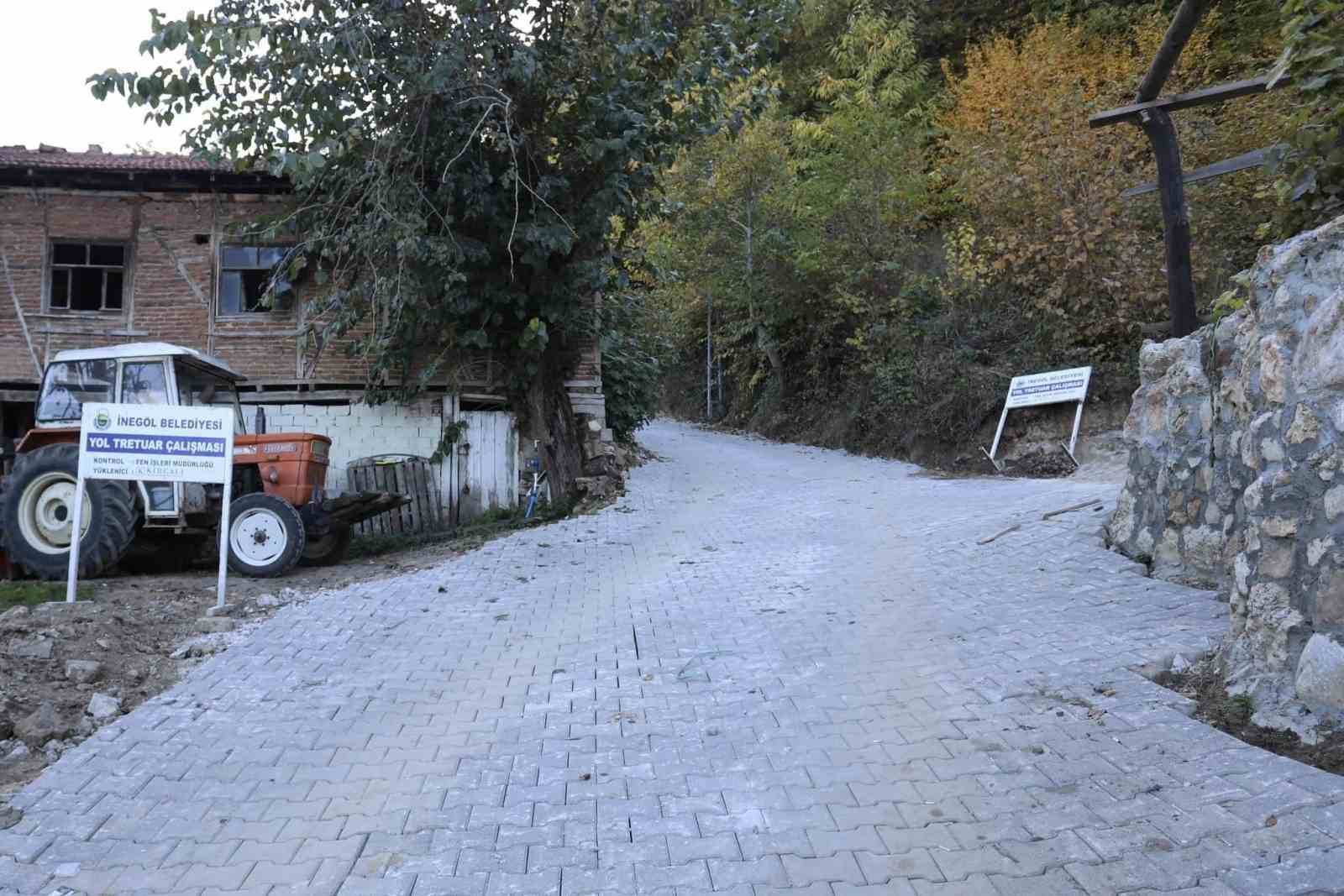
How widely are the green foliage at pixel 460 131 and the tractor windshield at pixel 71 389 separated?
2.62 m

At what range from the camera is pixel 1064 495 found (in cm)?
1143

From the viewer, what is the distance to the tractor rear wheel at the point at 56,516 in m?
9.56

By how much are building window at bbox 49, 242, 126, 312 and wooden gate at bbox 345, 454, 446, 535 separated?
470cm

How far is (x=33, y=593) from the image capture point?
29.0 feet

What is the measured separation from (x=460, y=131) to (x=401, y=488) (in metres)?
5.41

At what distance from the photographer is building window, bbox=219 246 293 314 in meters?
14.9

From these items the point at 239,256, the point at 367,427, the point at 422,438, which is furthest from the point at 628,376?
the point at 239,256

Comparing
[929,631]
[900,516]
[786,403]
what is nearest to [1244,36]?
[786,403]

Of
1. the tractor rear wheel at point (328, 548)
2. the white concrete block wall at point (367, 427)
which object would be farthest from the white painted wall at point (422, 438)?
the tractor rear wheel at point (328, 548)

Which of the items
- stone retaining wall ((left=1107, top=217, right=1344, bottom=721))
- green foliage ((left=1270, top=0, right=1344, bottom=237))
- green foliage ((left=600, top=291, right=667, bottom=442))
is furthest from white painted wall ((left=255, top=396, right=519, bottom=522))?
green foliage ((left=1270, top=0, right=1344, bottom=237))

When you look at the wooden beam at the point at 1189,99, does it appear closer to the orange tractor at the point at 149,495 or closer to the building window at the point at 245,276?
the orange tractor at the point at 149,495

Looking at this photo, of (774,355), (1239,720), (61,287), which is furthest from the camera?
(774,355)

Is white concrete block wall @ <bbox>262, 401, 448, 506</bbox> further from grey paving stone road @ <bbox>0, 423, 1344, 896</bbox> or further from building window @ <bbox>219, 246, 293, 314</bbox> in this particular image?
grey paving stone road @ <bbox>0, 423, 1344, 896</bbox>

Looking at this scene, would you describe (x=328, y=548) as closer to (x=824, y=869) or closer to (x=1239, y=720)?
(x=824, y=869)
